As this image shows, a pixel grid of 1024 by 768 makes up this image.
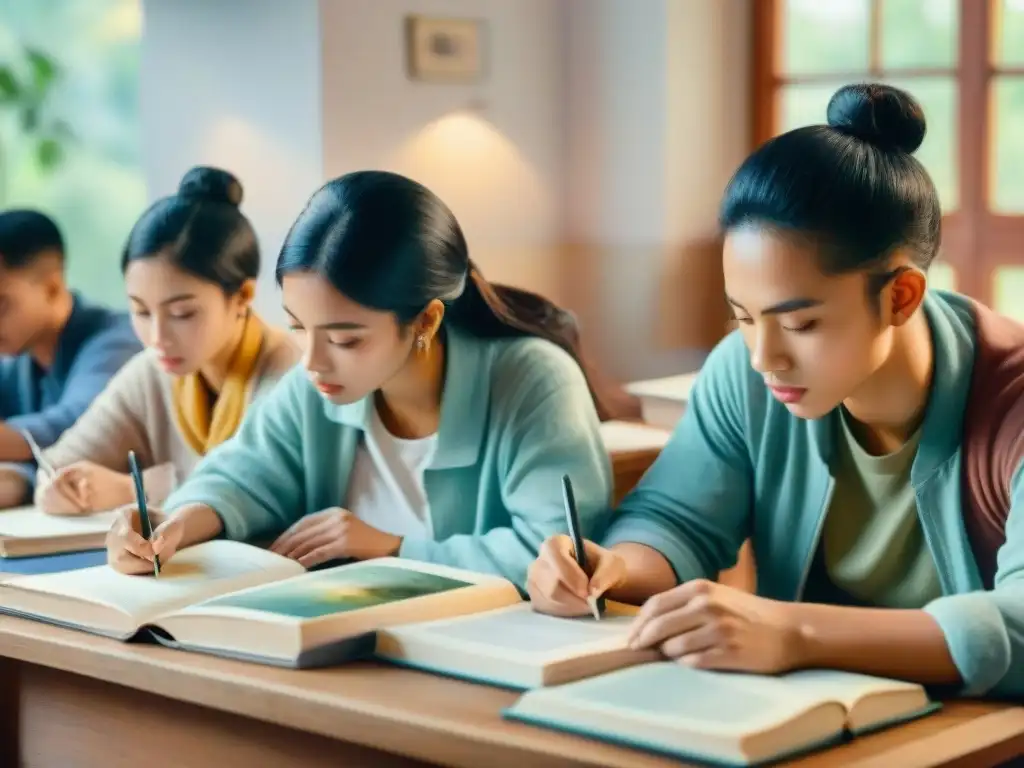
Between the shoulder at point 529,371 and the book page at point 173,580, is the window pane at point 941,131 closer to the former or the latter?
the shoulder at point 529,371

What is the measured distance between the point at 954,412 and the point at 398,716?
66cm

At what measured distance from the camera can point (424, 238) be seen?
6.43ft

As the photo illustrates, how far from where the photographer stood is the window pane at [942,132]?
13.8ft

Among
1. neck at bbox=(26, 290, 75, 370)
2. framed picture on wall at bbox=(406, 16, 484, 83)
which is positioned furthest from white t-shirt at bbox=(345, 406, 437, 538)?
framed picture on wall at bbox=(406, 16, 484, 83)

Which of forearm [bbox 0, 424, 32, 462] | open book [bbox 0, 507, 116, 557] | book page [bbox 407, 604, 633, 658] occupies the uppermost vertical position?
book page [bbox 407, 604, 633, 658]

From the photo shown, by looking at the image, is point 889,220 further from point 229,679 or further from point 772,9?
point 772,9

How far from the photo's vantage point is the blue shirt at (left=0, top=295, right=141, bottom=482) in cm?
295

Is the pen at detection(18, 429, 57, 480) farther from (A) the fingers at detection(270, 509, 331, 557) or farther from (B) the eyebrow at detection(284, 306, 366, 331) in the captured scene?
(B) the eyebrow at detection(284, 306, 366, 331)

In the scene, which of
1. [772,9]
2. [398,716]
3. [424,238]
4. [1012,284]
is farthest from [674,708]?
[772,9]

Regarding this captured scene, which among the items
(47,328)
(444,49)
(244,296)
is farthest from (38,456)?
(444,49)

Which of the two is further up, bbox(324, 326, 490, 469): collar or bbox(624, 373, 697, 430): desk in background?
bbox(324, 326, 490, 469): collar

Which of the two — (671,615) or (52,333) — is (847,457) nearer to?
(671,615)

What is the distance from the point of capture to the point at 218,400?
8.50 ft

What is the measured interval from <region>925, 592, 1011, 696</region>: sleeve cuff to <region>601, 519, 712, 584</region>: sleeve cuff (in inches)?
16.4
